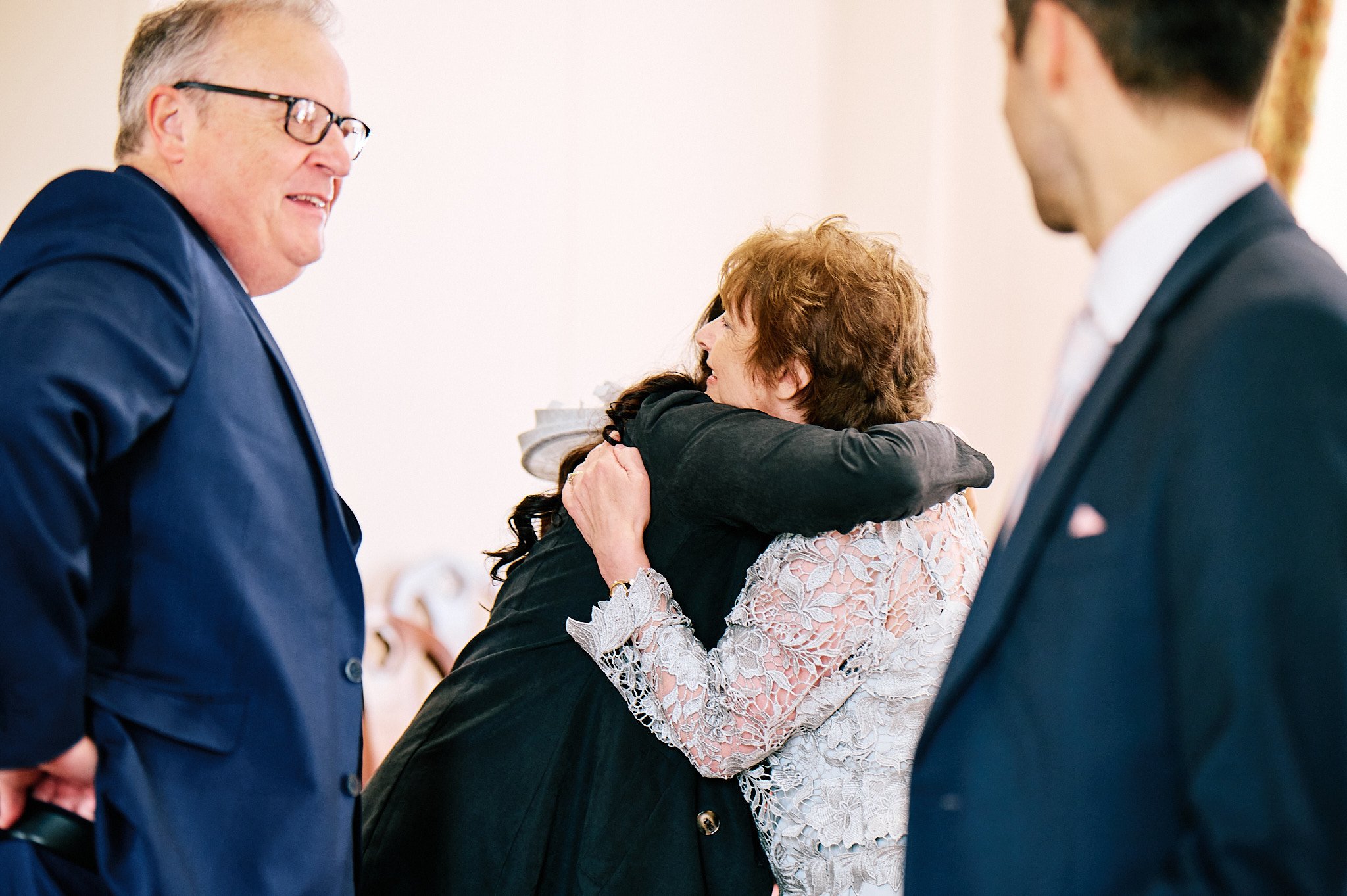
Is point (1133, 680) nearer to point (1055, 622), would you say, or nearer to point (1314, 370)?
point (1055, 622)

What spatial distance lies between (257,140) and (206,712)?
2.17 ft

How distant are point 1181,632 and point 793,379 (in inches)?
33.8

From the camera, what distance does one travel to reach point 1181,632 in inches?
26.0

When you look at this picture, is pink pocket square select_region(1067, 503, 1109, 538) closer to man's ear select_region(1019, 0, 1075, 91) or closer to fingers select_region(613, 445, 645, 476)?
man's ear select_region(1019, 0, 1075, 91)

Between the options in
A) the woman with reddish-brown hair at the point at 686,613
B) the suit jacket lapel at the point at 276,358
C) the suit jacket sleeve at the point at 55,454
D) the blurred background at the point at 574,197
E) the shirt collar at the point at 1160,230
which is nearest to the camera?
the shirt collar at the point at 1160,230

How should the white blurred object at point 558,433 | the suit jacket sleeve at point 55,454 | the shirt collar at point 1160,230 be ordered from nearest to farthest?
the shirt collar at point 1160,230 → the suit jacket sleeve at point 55,454 → the white blurred object at point 558,433

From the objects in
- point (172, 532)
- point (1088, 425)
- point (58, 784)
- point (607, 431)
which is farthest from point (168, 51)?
point (1088, 425)

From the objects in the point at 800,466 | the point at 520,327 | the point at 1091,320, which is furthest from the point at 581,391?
the point at 1091,320

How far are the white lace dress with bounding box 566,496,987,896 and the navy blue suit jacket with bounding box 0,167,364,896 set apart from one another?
1.27 ft

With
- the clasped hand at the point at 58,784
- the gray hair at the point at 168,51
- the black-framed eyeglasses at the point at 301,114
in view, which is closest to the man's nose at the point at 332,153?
the black-framed eyeglasses at the point at 301,114

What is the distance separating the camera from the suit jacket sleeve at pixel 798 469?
4.20 feet

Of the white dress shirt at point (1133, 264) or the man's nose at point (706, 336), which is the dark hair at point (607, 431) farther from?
the white dress shirt at point (1133, 264)

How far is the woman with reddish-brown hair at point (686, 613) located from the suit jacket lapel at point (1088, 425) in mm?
524

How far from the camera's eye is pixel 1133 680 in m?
0.70
